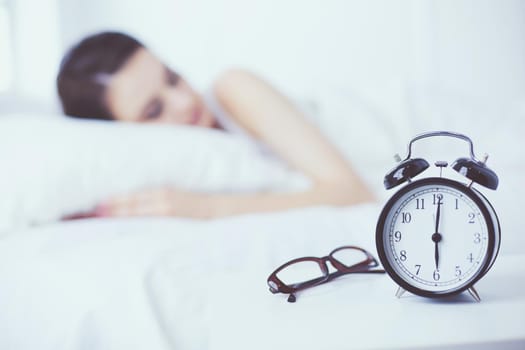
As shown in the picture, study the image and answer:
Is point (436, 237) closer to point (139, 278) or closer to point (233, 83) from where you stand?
point (139, 278)

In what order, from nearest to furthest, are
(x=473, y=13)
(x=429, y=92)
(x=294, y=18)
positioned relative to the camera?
(x=473, y=13)
(x=429, y=92)
(x=294, y=18)

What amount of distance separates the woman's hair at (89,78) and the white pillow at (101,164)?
0.88 ft

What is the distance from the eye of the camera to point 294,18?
5.06 feet

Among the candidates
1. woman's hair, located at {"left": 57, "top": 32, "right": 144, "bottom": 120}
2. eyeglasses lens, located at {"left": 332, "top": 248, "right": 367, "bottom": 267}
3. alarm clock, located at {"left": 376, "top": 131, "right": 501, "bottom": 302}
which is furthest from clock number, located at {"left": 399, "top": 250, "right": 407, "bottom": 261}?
woman's hair, located at {"left": 57, "top": 32, "right": 144, "bottom": 120}

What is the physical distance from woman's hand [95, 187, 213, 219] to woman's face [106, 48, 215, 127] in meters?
0.34

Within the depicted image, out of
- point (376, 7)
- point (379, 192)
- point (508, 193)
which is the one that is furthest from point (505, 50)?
point (508, 193)

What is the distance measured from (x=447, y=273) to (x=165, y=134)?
682 millimetres

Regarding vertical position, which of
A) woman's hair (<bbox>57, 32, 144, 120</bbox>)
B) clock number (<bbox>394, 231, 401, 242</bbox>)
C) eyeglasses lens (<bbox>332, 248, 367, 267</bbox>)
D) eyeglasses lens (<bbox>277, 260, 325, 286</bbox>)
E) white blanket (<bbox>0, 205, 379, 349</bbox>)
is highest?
woman's hair (<bbox>57, 32, 144, 120</bbox>)

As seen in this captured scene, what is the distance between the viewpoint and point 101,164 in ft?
2.81

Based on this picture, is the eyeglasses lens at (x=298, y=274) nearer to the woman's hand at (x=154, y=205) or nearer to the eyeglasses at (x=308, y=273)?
the eyeglasses at (x=308, y=273)

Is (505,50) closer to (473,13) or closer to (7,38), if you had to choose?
(473,13)

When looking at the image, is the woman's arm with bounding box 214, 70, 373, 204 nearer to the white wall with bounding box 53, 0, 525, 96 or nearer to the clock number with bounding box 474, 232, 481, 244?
the white wall with bounding box 53, 0, 525, 96

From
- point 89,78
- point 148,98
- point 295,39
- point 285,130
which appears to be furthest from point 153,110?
point 295,39

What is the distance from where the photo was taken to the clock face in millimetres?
356
